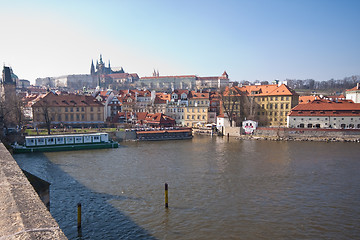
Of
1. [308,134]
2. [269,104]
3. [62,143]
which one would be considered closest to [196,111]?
[269,104]

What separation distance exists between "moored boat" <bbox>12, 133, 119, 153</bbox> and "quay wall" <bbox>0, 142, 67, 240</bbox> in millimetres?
32081

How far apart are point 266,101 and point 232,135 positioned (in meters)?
13.6

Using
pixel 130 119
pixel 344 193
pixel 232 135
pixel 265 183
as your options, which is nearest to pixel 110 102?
pixel 130 119

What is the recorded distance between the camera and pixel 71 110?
2318 inches

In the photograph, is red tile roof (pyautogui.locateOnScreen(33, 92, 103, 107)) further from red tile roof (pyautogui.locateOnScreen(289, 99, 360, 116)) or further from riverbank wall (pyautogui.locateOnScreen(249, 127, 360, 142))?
red tile roof (pyautogui.locateOnScreen(289, 99, 360, 116))

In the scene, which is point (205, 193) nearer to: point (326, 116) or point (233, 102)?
point (326, 116)

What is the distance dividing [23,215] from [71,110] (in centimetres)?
5589

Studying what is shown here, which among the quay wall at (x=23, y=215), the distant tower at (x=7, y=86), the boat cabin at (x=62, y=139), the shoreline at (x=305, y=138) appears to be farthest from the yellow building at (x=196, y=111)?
the quay wall at (x=23, y=215)

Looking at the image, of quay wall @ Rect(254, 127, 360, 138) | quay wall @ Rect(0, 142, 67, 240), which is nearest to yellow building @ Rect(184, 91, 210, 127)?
quay wall @ Rect(254, 127, 360, 138)

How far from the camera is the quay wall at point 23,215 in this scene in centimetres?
557

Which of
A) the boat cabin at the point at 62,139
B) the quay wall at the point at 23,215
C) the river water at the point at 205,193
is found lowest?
the river water at the point at 205,193

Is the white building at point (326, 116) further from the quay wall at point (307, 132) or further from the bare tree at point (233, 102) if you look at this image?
the bare tree at point (233, 102)

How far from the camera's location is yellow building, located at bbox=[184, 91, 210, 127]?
2643 inches

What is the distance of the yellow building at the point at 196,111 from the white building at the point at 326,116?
64.3 feet
